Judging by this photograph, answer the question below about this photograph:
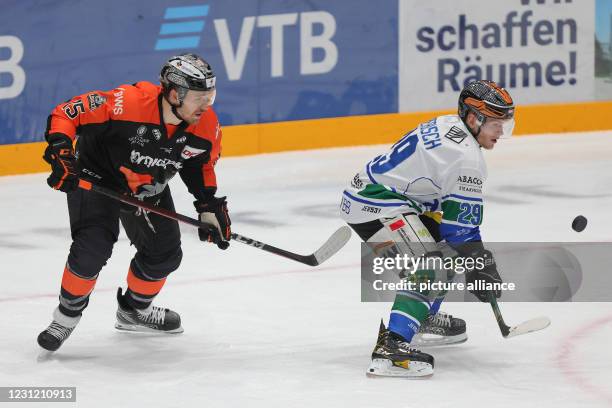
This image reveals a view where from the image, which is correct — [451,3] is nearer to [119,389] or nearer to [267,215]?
[267,215]

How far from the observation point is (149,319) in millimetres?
5062

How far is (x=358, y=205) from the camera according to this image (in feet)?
15.0

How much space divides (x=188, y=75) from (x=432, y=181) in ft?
2.85

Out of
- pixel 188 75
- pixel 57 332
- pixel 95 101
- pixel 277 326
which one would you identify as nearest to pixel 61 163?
pixel 95 101

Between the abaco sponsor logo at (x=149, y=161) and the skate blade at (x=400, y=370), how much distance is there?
3.28 feet

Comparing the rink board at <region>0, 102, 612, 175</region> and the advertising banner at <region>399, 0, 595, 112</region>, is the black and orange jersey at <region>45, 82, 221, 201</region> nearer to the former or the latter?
the rink board at <region>0, 102, 612, 175</region>

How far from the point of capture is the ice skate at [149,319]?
16.6 feet

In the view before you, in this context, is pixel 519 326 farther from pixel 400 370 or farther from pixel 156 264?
pixel 156 264

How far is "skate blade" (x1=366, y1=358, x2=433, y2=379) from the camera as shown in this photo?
440cm

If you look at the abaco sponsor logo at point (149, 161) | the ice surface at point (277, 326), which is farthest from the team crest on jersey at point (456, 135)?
the abaco sponsor logo at point (149, 161)

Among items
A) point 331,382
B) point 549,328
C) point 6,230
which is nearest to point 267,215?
point 6,230

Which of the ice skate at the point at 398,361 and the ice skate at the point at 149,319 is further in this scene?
the ice skate at the point at 149,319

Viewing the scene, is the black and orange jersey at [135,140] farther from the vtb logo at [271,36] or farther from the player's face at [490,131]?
the vtb logo at [271,36]

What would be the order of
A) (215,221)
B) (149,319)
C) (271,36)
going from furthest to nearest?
(271,36) < (149,319) < (215,221)
